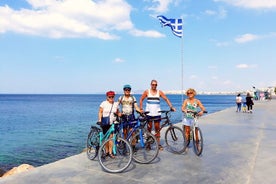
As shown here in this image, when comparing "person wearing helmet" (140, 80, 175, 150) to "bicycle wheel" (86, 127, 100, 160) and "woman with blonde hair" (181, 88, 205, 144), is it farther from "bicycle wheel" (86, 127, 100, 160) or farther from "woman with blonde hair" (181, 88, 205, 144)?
"bicycle wheel" (86, 127, 100, 160)

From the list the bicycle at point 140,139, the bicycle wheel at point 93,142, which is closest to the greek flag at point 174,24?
the bicycle at point 140,139

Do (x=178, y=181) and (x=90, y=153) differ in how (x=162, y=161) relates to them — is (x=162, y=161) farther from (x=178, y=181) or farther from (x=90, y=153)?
(x=90, y=153)

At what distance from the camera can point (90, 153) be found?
665cm

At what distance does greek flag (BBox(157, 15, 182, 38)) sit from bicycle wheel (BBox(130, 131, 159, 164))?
10.3 m

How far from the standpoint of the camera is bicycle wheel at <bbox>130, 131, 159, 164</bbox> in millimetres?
5988

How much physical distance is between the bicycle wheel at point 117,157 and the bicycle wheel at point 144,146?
38 centimetres

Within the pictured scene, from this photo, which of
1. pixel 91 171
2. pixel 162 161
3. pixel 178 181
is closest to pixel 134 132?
pixel 162 161

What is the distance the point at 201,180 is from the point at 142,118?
226cm

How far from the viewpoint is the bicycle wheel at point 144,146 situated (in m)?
5.99

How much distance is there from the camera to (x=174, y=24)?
15.5 meters

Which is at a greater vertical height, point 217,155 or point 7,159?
point 217,155

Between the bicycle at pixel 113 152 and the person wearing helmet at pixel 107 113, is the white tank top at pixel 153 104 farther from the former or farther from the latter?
the bicycle at pixel 113 152

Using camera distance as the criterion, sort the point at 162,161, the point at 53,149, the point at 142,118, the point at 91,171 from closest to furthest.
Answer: the point at 91,171
the point at 162,161
the point at 142,118
the point at 53,149

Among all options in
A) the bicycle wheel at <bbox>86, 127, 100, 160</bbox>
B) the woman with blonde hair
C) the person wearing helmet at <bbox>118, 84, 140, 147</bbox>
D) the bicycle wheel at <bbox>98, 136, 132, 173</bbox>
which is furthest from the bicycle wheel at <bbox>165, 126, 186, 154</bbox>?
the bicycle wheel at <bbox>86, 127, 100, 160</bbox>
